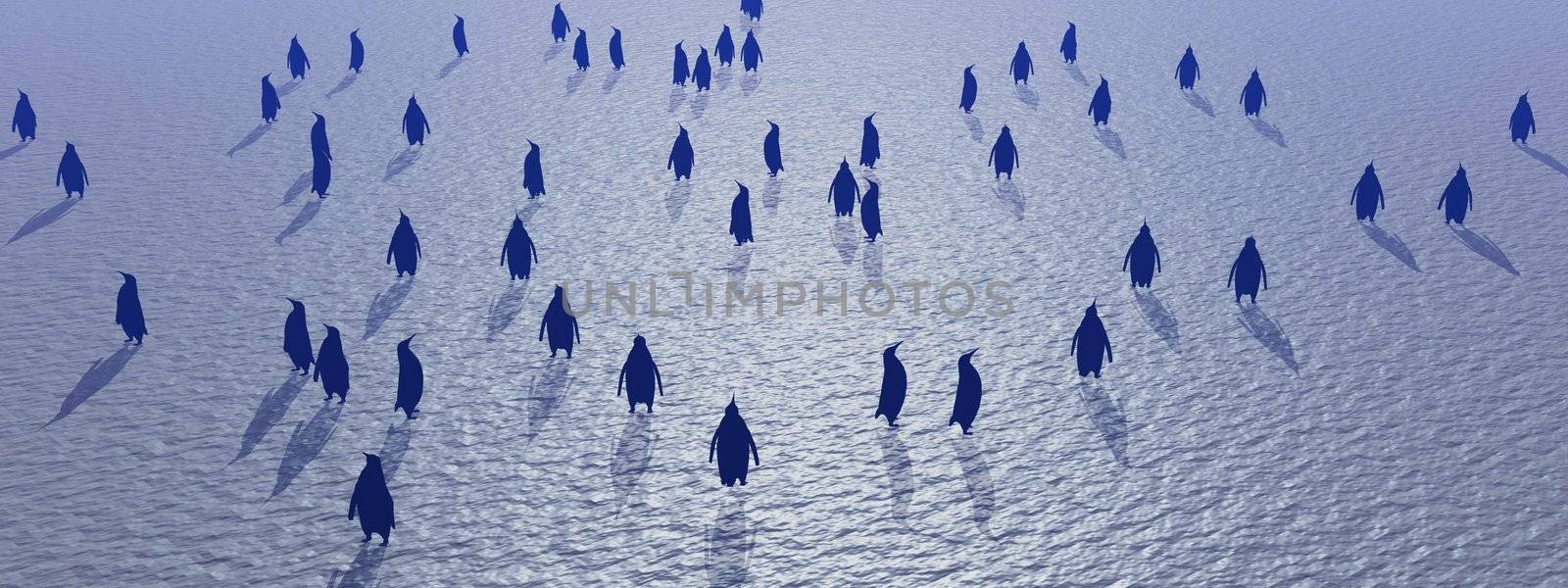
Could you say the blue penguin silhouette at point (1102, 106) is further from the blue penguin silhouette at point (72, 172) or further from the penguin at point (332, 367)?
the blue penguin silhouette at point (72, 172)

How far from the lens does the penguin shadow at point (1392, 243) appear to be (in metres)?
16.5

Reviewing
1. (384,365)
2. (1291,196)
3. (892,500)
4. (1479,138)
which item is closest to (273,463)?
(384,365)

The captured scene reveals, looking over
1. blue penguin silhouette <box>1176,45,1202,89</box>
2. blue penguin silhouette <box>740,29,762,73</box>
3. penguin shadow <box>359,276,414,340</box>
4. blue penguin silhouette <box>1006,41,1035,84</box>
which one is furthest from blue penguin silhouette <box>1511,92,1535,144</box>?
penguin shadow <box>359,276,414,340</box>

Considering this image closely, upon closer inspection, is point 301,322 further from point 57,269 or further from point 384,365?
point 57,269

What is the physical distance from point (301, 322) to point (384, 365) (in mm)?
941

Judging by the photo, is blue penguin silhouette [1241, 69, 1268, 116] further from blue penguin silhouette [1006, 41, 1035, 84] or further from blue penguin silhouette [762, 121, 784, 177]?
blue penguin silhouette [762, 121, 784, 177]

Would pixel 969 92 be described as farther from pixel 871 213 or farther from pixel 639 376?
pixel 639 376

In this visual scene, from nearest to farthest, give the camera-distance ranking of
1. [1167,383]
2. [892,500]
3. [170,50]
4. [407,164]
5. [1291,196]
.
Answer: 1. [892,500]
2. [1167,383]
3. [1291,196]
4. [407,164]
5. [170,50]

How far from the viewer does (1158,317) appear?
1512 cm

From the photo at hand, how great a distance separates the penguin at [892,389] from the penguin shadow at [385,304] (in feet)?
18.0

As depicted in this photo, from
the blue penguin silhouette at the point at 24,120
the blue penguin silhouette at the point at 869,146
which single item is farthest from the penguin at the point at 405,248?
the blue penguin silhouette at the point at 24,120

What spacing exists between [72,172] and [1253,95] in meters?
16.7

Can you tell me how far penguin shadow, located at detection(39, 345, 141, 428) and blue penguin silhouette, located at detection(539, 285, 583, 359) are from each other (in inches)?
158

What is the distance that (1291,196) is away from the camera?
18.7 metres
